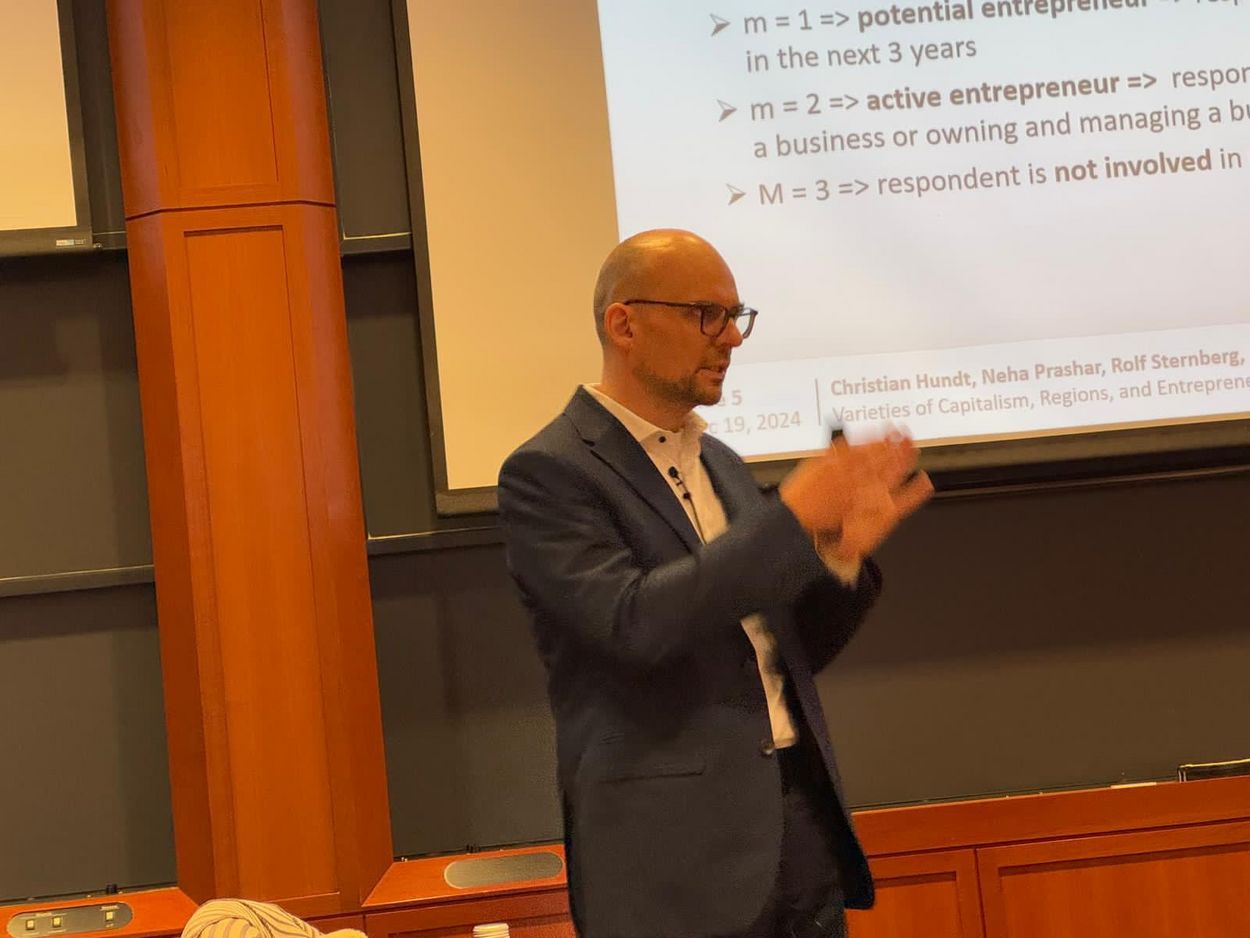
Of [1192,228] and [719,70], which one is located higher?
[719,70]

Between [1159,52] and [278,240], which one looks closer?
[278,240]

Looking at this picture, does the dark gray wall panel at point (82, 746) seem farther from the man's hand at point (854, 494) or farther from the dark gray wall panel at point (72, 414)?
the man's hand at point (854, 494)

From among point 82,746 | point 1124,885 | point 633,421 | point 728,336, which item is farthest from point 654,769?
point 82,746

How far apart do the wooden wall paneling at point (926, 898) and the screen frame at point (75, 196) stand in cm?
227

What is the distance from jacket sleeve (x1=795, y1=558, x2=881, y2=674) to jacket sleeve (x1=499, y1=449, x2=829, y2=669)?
7.7 inches

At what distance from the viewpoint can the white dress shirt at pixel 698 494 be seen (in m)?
1.94

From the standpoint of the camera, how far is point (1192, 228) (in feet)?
11.2

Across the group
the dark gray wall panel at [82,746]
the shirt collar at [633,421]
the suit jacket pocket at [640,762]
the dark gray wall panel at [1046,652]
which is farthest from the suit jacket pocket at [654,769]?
the dark gray wall panel at [82,746]

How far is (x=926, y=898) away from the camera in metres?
3.13

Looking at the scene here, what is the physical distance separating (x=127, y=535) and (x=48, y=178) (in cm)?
84

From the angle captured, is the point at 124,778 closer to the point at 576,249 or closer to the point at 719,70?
the point at 576,249

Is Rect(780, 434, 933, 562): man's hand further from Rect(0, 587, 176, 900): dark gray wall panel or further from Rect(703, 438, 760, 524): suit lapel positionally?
Rect(0, 587, 176, 900): dark gray wall panel

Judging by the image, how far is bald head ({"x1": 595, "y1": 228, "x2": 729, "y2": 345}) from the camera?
1.98 metres

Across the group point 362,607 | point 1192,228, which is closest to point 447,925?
point 362,607
